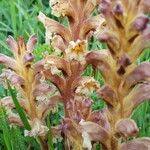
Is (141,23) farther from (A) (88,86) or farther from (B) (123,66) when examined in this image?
(A) (88,86)

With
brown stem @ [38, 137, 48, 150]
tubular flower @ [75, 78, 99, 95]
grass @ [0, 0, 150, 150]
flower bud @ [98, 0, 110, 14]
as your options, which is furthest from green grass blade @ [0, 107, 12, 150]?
flower bud @ [98, 0, 110, 14]

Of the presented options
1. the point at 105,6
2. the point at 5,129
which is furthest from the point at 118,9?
the point at 5,129

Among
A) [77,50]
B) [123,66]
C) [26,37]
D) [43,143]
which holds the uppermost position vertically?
[26,37]

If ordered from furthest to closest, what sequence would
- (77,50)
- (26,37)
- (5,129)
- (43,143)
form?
(26,37) → (43,143) → (5,129) → (77,50)

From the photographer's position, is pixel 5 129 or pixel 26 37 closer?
pixel 5 129

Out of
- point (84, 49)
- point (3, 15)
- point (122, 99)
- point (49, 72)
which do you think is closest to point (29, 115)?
point (49, 72)

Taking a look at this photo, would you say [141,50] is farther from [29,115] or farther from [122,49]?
[29,115]

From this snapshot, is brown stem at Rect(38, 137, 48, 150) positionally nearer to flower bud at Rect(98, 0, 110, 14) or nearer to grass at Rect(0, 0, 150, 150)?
grass at Rect(0, 0, 150, 150)

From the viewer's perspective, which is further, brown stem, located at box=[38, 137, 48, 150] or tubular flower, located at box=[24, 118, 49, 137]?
brown stem, located at box=[38, 137, 48, 150]
